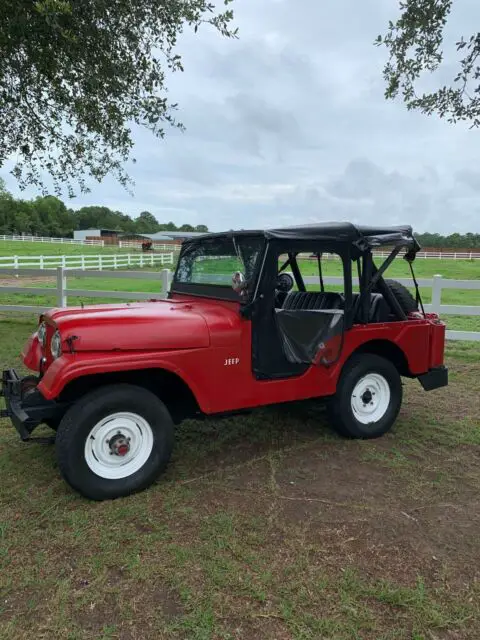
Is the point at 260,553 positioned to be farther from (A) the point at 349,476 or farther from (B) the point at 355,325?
(B) the point at 355,325

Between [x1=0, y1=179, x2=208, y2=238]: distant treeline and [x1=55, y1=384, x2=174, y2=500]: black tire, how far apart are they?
231ft

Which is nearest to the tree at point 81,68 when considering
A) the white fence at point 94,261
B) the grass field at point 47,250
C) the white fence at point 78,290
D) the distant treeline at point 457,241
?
the white fence at point 78,290

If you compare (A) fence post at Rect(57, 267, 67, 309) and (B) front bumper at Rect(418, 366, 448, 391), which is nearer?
(B) front bumper at Rect(418, 366, 448, 391)

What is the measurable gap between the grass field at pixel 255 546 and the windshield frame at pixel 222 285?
1378 mm

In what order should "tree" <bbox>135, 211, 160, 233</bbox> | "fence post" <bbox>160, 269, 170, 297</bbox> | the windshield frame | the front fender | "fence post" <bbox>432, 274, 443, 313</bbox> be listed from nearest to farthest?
1. the front fender
2. the windshield frame
3. "fence post" <bbox>432, 274, 443, 313</bbox>
4. "fence post" <bbox>160, 269, 170, 297</bbox>
5. "tree" <bbox>135, 211, 160, 233</bbox>

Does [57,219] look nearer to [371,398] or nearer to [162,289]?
[162,289]

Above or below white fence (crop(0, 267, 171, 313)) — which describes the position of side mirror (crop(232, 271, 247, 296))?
above

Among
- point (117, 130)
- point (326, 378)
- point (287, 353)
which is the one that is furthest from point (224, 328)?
point (117, 130)

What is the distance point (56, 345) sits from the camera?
360 centimetres

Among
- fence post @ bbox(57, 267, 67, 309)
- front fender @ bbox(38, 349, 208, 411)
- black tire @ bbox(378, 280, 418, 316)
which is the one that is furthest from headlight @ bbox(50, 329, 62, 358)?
fence post @ bbox(57, 267, 67, 309)

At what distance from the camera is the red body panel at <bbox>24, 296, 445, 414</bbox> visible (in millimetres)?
3334

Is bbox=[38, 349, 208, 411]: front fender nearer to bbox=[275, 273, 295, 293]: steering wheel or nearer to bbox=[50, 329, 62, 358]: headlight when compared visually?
bbox=[50, 329, 62, 358]: headlight

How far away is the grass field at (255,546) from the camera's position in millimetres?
2391

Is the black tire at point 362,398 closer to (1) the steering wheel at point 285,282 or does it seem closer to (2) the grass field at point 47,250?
(1) the steering wheel at point 285,282
